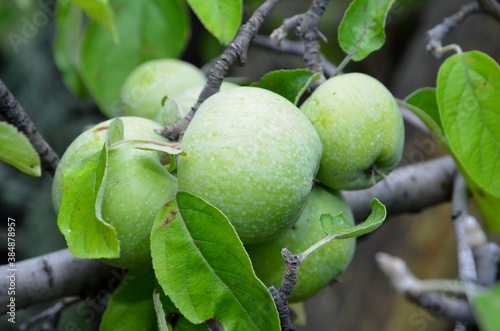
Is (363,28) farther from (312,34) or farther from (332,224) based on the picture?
(332,224)

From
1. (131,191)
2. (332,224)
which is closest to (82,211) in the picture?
(131,191)

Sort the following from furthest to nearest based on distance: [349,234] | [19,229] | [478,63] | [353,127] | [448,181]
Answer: [19,229] < [448,181] < [478,63] < [353,127] < [349,234]

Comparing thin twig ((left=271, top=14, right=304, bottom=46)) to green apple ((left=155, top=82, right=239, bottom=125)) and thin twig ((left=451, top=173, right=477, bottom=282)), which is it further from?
thin twig ((left=451, top=173, right=477, bottom=282))

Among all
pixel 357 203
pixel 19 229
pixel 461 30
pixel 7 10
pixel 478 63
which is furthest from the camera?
pixel 19 229

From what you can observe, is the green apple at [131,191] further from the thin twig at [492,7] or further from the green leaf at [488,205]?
the thin twig at [492,7]

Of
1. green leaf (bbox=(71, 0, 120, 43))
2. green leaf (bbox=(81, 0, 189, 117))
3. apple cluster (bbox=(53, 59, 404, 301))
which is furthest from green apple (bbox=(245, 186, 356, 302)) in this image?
green leaf (bbox=(81, 0, 189, 117))

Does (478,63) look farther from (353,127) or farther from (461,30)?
(461,30)

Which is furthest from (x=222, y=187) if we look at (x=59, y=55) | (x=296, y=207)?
(x=59, y=55)
